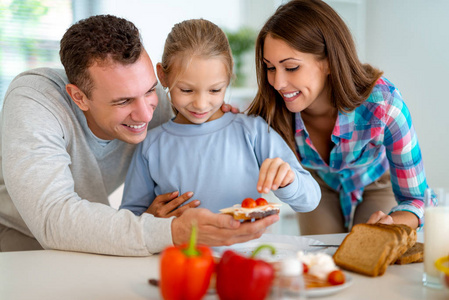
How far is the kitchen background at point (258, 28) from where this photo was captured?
144 inches

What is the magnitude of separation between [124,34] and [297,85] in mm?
672

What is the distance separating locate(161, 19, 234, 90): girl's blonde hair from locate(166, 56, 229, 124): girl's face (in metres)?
0.02

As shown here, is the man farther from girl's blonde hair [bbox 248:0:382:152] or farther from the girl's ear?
girl's blonde hair [bbox 248:0:382:152]

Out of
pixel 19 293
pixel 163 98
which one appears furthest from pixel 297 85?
pixel 19 293

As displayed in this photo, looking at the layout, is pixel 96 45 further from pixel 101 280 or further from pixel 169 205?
pixel 101 280

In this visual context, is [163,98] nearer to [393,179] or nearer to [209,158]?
[209,158]

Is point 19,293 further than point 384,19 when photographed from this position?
No

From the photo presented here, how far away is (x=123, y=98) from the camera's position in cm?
172

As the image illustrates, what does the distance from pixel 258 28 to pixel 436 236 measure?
2969mm

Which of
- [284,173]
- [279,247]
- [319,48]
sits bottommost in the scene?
[279,247]

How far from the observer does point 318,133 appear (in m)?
2.17

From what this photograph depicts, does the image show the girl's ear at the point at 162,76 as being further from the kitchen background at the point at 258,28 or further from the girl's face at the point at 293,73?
the kitchen background at the point at 258,28

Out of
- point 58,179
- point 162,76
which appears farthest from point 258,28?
point 58,179

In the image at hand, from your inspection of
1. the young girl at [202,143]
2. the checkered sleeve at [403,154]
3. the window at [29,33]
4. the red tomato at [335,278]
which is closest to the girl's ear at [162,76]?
the young girl at [202,143]
